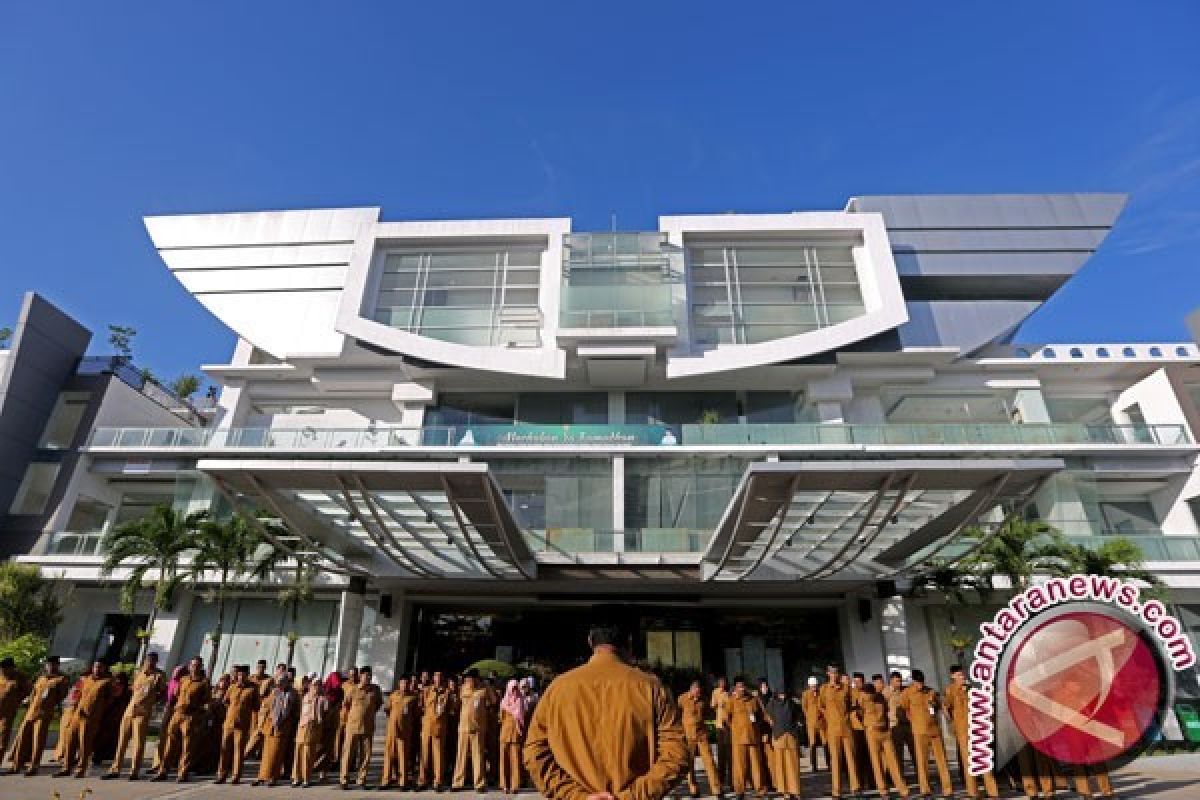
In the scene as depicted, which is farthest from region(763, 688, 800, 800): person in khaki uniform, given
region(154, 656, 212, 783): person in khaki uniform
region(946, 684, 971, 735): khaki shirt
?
region(154, 656, 212, 783): person in khaki uniform

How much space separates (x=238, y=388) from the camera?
79.8 ft

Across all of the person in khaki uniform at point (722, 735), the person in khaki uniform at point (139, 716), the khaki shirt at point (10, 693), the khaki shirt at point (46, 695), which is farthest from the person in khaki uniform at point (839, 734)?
the khaki shirt at point (10, 693)

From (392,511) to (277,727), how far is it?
404 cm

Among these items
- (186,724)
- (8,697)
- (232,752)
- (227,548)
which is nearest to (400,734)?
(232,752)

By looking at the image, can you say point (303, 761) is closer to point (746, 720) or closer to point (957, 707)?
point (746, 720)

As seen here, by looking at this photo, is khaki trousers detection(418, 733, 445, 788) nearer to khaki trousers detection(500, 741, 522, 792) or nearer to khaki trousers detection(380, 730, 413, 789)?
khaki trousers detection(380, 730, 413, 789)

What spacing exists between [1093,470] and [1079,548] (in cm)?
658

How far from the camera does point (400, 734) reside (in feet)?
30.7

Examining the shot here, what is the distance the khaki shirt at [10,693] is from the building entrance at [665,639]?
10.4 m

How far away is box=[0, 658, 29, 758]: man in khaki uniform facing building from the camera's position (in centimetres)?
967

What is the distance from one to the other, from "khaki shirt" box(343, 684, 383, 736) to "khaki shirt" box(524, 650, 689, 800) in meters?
7.93

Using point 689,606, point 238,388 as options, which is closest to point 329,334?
point 238,388

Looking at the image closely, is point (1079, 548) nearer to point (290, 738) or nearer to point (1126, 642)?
point (1126, 642)

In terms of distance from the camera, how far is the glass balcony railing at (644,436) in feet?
66.3
